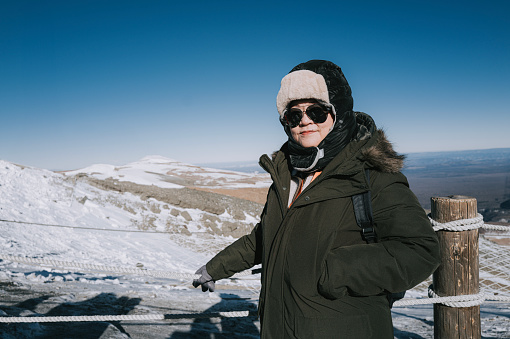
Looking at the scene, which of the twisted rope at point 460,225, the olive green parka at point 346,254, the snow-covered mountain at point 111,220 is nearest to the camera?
the olive green parka at point 346,254

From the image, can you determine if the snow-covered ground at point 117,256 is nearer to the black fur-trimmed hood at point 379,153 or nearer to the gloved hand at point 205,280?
the gloved hand at point 205,280

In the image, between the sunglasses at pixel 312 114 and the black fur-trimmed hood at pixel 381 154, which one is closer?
the black fur-trimmed hood at pixel 381 154

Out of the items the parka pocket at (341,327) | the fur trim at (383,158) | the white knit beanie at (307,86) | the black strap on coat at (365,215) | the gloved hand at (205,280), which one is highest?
the white knit beanie at (307,86)

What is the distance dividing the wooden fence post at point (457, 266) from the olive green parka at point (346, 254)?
2.24 feet

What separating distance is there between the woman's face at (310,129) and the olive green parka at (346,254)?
18 centimetres

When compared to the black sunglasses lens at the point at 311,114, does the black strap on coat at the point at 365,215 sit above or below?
below

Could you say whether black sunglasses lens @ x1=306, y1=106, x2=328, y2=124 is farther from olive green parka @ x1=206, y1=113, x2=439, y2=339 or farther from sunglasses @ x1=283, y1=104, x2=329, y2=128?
olive green parka @ x1=206, y1=113, x2=439, y2=339

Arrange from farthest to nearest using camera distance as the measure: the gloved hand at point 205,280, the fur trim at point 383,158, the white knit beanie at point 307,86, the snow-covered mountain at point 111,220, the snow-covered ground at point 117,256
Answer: the snow-covered mountain at point 111,220 < the snow-covered ground at point 117,256 < the gloved hand at point 205,280 < the white knit beanie at point 307,86 < the fur trim at point 383,158

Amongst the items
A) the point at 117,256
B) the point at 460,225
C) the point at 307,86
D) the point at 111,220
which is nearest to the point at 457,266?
the point at 460,225

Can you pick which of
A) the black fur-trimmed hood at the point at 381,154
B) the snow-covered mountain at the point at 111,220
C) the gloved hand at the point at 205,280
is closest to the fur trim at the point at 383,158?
the black fur-trimmed hood at the point at 381,154

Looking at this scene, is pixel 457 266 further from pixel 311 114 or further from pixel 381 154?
pixel 311 114

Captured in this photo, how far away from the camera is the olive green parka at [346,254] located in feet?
4.00

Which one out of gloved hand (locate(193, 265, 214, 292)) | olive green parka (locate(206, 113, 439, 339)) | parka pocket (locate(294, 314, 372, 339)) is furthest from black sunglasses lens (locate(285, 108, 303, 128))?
gloved hand (locate(193, 265, 214, 292))

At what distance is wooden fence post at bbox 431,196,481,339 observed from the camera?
5.92ft
